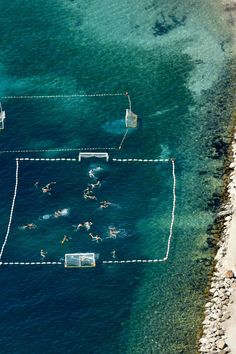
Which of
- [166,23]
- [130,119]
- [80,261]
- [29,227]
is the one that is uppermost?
[166,23]

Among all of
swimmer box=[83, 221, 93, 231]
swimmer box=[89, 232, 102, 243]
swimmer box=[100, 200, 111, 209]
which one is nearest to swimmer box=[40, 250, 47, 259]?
swimmer box=[89, 232, 102, 243]

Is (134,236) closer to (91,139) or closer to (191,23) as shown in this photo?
(91,139)

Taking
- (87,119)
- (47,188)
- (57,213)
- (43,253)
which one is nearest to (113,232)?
(57,213)

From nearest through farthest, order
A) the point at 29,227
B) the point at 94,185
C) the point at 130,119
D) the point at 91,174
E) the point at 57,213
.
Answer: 1. the point at 29,227
2. the point at 57,213
3. the point at 94,185
4. the point at 91,174
5. the point at 130,119

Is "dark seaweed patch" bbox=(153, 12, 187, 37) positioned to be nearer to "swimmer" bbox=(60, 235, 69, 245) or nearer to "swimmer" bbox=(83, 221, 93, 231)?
"swimmer" bbox=(83, 221, 93, 231)

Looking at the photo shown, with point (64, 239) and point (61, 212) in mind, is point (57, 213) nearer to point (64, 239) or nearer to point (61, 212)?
point (61, 212)

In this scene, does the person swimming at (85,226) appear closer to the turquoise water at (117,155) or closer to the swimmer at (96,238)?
the turquoise water at (117,155)

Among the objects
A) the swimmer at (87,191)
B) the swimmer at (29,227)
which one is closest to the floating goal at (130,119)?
the swimmer at (87,191)
